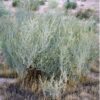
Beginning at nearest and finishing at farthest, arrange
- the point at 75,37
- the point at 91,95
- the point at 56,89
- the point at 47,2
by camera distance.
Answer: the point at 56,89, the point at 91,95, the point at 75,37, the point at 47,2

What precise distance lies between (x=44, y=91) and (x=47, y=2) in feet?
43.6

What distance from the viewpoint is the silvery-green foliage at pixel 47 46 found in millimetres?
6137

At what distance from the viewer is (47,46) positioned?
624cm

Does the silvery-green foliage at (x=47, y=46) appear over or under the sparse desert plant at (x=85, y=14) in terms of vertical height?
over

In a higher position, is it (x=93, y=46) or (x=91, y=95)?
(x=93, y=46)

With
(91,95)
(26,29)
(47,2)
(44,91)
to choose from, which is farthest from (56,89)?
(47,2)

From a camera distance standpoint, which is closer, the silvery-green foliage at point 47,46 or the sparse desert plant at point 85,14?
the silvery-green foliage at point 47,46

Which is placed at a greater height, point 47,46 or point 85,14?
point 47,46

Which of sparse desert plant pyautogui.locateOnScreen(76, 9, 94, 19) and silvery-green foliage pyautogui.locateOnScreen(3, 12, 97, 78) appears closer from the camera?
silvery-green foliage pyautogui.locateOnScreen(3, 12, 97, 78)

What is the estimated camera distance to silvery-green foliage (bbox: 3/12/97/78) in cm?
614

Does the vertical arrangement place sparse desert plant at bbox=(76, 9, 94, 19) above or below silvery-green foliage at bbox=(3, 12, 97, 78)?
below

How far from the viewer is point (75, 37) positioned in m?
6.77

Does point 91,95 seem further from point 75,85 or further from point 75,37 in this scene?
point 75,37

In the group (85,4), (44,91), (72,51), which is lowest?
(85,4)
